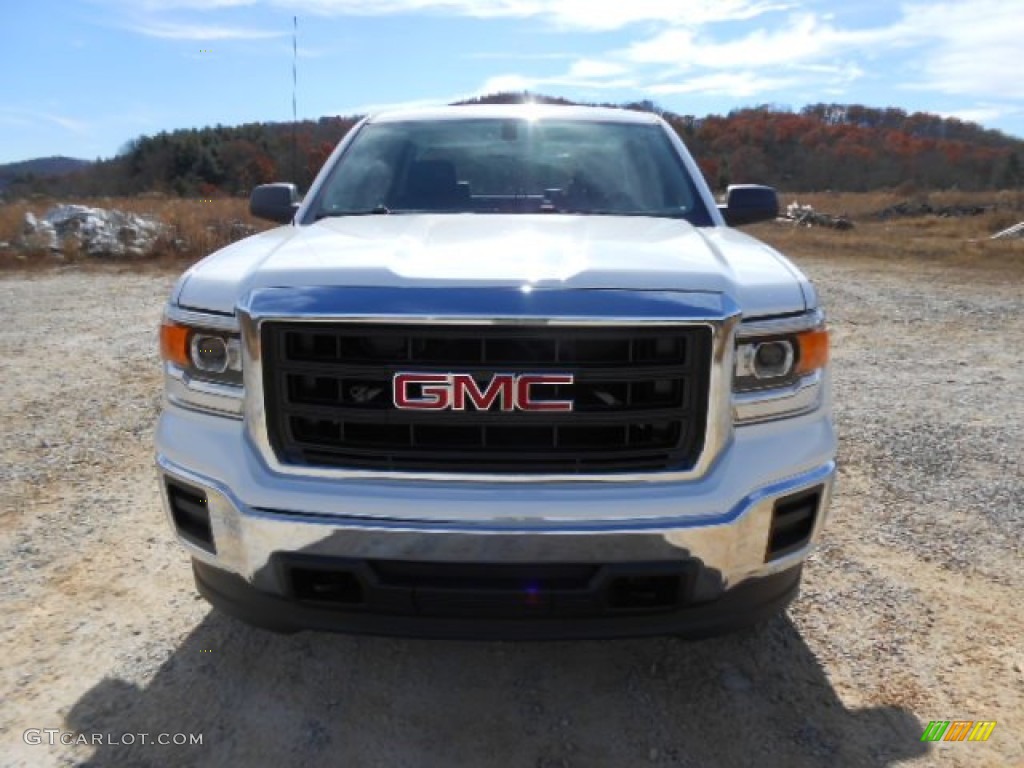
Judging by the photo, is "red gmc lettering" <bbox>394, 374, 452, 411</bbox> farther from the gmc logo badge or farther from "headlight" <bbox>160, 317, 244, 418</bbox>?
"headlight" <bbox>160, 317, 244, 418</bbox>

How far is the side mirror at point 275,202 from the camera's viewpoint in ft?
12.4

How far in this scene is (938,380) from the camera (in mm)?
6648

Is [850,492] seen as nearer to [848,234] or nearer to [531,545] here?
[531,545]

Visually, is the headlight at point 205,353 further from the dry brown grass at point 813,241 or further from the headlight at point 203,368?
the dry brown grass at point 813,241

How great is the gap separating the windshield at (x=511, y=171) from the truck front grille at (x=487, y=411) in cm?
135

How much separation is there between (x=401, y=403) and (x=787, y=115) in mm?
90806

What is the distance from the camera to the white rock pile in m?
15.1

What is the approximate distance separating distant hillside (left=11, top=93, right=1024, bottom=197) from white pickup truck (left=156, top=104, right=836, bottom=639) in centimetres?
3466

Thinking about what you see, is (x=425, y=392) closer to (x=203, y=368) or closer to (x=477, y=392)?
(x=477, y=392)

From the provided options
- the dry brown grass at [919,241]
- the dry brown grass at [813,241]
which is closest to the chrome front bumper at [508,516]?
the dry brown grass at [813,241]

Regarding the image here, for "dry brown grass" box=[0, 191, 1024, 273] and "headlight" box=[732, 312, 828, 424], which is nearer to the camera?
"headlight" box=[732, 312, 828, 424]

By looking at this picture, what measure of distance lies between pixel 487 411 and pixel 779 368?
821 mm

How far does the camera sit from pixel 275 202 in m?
3.79

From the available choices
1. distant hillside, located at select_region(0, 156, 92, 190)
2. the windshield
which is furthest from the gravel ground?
distant hillside, located at select_region(0, 156, 92, 190)
